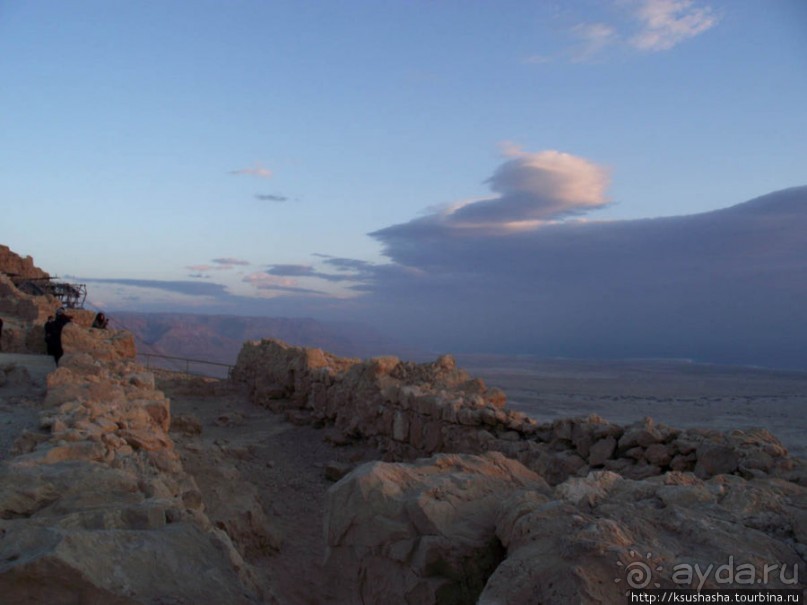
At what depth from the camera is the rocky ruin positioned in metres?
2.30

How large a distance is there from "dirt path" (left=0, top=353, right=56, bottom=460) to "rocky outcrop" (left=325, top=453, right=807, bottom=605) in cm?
366

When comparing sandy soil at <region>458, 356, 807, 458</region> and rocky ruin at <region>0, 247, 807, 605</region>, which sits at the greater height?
rocky ruin at <region>0, 247, 807, 605</region>

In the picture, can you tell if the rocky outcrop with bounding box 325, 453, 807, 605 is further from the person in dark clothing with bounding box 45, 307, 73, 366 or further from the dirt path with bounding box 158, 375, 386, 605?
the person in dark clothing with bounding box 45, 307, 73, 366

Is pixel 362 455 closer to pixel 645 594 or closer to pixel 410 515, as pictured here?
pixel 410 515

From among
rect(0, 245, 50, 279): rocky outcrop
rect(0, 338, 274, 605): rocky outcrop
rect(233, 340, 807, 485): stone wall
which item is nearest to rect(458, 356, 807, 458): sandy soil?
rect(233, 340, 807, 485): stone wall

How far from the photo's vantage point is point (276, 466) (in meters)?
9.57

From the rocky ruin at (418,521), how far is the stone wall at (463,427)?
32mm

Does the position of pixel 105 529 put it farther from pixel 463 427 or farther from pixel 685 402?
pixel 685 402

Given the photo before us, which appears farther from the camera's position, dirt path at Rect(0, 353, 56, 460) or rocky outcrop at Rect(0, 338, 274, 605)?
dirt path at Rect(0, 353, 56, 460)

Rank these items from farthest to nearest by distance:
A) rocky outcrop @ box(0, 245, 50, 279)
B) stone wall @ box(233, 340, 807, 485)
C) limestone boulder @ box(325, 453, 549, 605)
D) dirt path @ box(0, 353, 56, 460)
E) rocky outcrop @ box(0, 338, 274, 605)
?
rocky outcrop @ box(0, 245, 50, 279) < dirt path @ box(0, 353, 56, 460) < stone wall @ box(233, 340, 807, 485) < limestone boulder @ box(325, 453, 549, 605) < rocky outcrop @ box(0, 338, 274, 605)

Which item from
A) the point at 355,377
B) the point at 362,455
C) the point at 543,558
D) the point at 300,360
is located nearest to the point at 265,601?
the point at 543,558

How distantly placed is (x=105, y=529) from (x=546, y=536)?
6.70 ft

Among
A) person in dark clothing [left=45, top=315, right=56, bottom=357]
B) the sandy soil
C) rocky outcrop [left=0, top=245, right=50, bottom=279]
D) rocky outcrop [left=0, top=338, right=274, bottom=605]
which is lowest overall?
the sandy soil

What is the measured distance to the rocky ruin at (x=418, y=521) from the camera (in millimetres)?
2301
